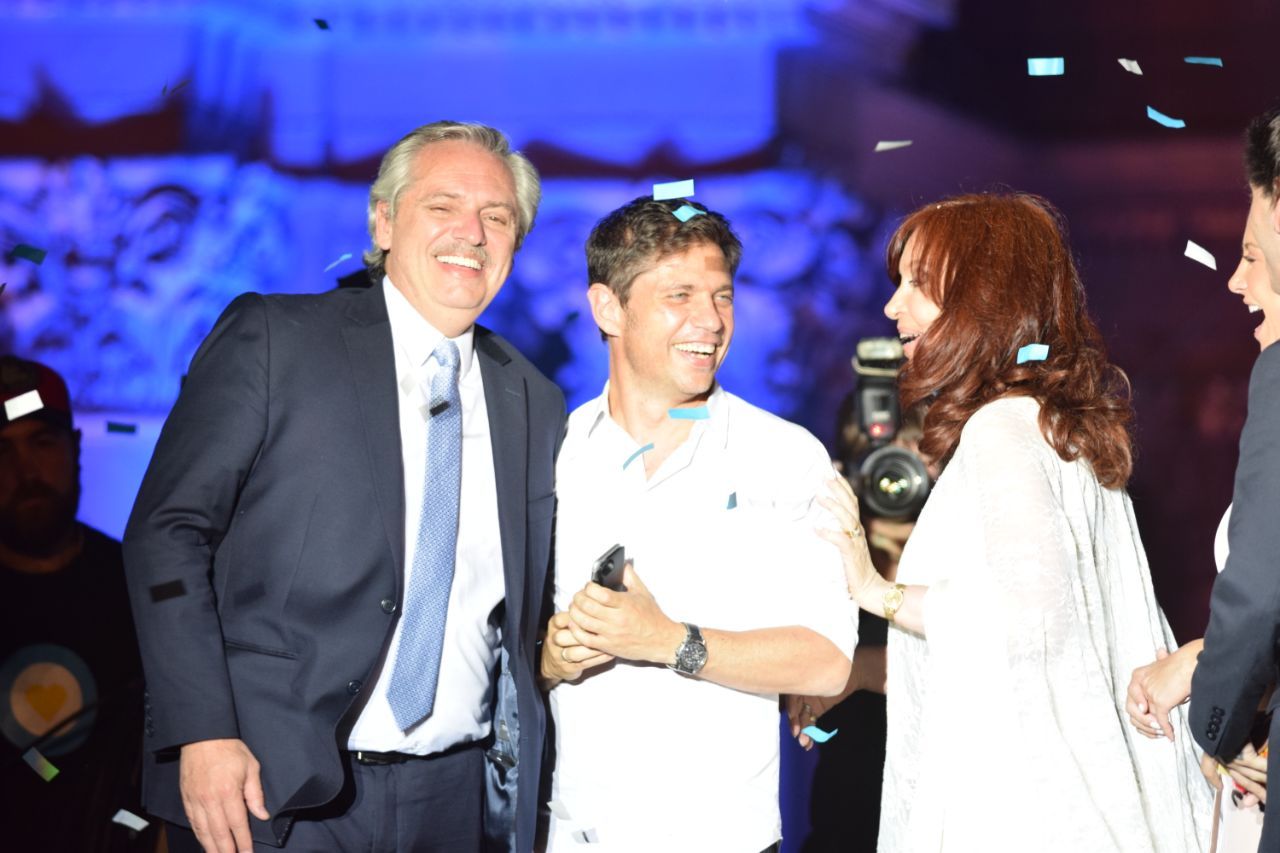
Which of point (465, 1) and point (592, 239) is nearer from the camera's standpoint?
point (592, 239)

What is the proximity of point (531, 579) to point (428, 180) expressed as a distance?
819 mm

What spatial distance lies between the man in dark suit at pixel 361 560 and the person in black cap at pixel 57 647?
5.48 feet

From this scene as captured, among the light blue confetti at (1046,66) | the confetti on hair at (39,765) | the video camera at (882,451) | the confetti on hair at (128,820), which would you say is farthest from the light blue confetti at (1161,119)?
the confetti on hair at (39,765)

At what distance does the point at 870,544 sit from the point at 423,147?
209cm

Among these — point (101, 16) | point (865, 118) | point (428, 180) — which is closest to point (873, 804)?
point (865, 118)

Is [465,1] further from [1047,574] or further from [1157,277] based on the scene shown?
[1047,574]

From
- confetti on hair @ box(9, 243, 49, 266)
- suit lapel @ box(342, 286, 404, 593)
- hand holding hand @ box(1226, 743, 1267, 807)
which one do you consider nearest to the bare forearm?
suit lapel @ box(342, 286, 404, 593)

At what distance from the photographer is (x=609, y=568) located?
7.58 feet

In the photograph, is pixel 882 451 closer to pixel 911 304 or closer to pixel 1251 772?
pixel 911 304

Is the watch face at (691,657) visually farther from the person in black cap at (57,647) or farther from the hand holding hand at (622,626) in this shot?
the person in black cap at (57,647)

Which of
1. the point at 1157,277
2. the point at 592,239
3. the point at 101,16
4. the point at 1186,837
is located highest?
the point at 101,16

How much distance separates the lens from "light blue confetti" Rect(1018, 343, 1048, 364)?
7.26ft

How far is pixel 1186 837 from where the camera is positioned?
→ 2104mm

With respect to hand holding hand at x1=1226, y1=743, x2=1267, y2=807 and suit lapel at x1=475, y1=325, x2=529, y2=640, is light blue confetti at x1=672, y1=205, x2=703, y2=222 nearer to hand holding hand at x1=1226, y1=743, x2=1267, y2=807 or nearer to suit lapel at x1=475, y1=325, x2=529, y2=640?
suit lapel at x1=475, y1=325, x2=529, y2=640
